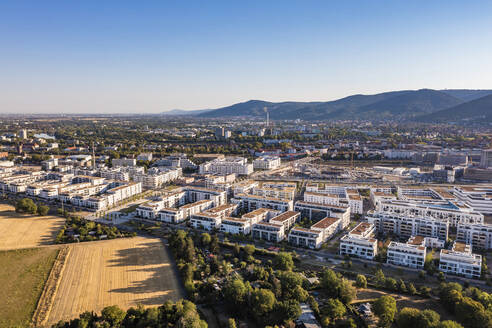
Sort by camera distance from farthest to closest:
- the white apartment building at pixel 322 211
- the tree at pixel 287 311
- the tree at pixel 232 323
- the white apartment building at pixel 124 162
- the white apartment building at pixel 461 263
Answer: the white apartment building at pixel 124 162
the white apartment building at pixel 322 211
the white apartment building at pixel 461 263
the tree at pixel 287 311
the tree at pixel 232 323

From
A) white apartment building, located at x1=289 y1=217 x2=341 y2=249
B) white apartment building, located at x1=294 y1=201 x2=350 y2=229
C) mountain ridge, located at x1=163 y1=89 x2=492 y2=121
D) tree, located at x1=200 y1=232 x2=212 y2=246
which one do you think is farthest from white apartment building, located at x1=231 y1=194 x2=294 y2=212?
mountain ridge, located at x1=163 y1=89 x2=492 y2=121

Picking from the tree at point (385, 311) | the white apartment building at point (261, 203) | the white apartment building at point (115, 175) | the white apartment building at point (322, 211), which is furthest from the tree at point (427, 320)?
the white apartment building at point (115, 175)

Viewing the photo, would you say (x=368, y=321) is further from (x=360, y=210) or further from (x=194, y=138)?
(x=194, y=138)

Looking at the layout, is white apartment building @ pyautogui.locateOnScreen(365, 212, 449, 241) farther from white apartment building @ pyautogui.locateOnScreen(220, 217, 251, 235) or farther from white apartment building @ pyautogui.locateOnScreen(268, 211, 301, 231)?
white apartment building @ pyautogui.locateOnScreen(220, 217, 251, 235)

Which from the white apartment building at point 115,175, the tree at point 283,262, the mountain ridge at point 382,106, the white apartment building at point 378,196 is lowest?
the tree at point 283,262

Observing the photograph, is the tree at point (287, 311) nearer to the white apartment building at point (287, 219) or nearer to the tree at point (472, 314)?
the tree at point (472, 314)

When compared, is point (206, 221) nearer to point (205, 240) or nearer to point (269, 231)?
point (205, 240)
